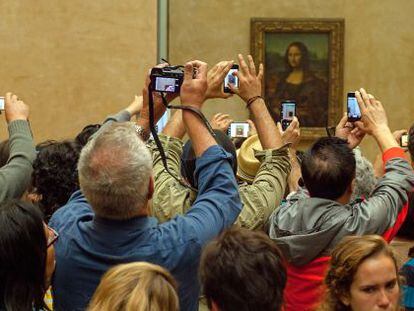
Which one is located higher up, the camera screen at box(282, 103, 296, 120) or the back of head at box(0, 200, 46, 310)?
the camera screen at box(282, 103, 296, 120)

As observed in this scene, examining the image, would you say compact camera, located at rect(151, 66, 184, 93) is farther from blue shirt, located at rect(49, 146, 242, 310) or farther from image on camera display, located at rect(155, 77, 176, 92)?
blue shirt, located at rect(49, 146, 242, 310)

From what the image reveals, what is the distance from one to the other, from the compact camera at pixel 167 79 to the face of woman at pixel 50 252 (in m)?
0.86

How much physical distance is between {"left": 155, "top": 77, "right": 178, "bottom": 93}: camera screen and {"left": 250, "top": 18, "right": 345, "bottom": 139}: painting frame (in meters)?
11.7

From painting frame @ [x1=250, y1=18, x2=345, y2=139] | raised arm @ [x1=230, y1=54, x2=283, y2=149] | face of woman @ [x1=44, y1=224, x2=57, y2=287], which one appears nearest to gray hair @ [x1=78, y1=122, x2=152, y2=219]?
face of woman @ [x1=44, y1=224, x2=57, y2=287]

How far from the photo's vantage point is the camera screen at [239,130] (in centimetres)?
805

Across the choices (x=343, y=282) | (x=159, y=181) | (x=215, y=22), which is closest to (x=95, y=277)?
(x=159, y=181)

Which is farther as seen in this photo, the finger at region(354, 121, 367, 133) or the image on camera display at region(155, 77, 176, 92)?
the finger at region(354, 121, 367, 133)

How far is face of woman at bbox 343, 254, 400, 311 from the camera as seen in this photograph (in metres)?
3.28

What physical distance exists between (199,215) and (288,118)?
9.55ft

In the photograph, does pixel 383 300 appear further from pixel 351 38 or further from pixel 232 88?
pixel 351 38

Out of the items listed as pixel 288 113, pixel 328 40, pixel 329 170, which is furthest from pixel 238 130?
pixel 328 40

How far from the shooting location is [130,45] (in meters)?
12.1

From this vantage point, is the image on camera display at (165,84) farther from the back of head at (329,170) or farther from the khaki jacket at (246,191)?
the back of head at (329,170)

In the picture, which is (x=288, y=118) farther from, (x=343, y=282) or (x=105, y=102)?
(x=105, y=102)
